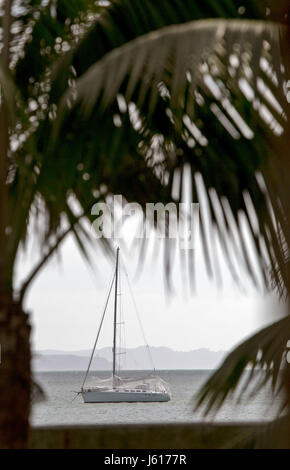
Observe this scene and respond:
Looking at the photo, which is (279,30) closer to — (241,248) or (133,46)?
(133,46)

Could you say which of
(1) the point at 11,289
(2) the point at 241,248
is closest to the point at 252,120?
(2) the point at 241,248

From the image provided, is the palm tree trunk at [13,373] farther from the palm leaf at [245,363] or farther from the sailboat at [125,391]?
the sailboat at [125,391]

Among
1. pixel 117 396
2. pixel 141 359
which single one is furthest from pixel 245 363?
pixel 141 359

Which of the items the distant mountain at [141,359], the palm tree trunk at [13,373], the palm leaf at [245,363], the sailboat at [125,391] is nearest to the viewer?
the palm leaf at [245,363]

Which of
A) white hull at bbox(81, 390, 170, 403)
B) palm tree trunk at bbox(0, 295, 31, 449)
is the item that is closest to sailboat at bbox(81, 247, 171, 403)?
white hull at bbox(81, 390, 170, 403)

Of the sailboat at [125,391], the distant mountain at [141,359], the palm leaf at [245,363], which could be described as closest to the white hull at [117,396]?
the sailboat at [125,391]

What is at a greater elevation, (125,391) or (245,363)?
(245,363)

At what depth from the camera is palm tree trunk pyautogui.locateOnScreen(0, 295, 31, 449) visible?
17.4 ft

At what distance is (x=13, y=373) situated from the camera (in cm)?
533

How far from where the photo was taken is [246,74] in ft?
11.1

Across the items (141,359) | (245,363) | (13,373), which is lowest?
(141,359)

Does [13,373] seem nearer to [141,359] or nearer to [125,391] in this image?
[125,391]

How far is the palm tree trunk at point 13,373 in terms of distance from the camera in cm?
531

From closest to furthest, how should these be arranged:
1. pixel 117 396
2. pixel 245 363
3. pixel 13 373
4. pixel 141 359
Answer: pixel 245 363 < pixel 13 373 < pixel 117 396 < pixel 141 359
